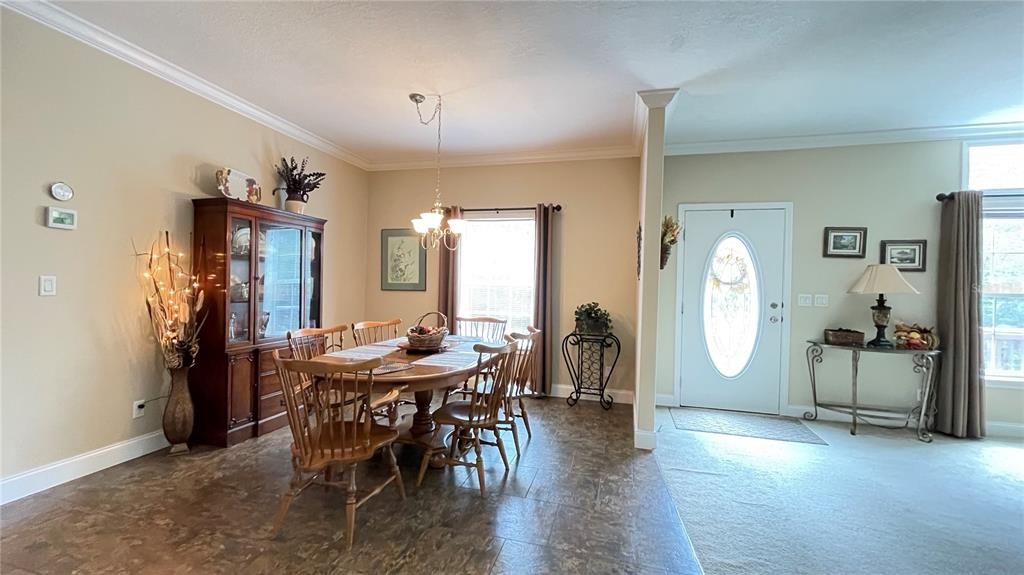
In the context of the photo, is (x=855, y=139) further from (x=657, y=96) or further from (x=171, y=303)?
(x=171, y=303)

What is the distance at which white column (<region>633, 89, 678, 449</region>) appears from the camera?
3.18 meters

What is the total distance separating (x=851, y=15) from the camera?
2211 millimetres

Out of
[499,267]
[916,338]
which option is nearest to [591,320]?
[499,267]

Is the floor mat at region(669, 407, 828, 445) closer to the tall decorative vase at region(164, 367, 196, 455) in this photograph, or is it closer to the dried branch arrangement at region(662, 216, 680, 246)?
the dried branch arrangement at region(662, 216, 680, 246)

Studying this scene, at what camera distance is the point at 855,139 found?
12.9 feet

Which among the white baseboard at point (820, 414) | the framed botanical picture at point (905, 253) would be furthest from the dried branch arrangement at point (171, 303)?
the framed botanical picture at point (905, 253)

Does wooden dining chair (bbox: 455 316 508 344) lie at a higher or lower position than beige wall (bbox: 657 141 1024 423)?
lower

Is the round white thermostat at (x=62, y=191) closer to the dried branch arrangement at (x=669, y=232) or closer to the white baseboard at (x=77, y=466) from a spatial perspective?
the white baseboard at (x=77, y=466)

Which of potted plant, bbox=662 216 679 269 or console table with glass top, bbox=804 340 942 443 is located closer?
potted plant, bbox=662 216 679 269

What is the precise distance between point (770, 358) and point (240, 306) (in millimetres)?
4942

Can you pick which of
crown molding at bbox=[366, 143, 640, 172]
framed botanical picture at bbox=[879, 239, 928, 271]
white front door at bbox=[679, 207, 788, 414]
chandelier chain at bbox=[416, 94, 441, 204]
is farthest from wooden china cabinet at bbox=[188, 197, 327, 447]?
framed botanical picture at bbox=[879, 239, 928, 271]

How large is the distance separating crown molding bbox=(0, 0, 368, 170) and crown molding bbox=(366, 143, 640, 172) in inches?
44.8

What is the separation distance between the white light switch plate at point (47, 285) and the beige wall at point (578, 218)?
277 centimetres

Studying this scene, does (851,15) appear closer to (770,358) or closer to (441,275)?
(770,358)
